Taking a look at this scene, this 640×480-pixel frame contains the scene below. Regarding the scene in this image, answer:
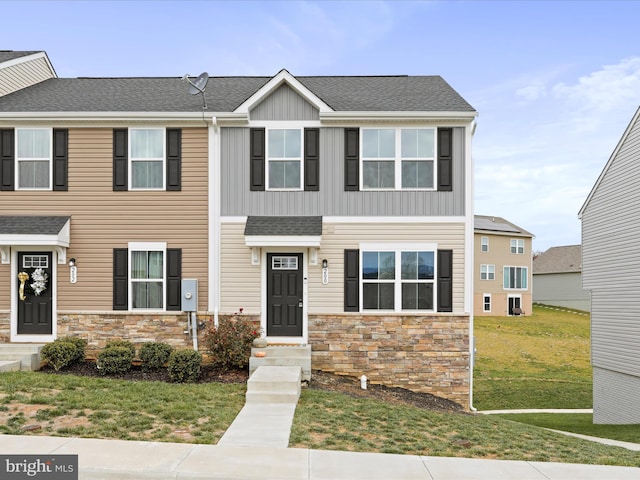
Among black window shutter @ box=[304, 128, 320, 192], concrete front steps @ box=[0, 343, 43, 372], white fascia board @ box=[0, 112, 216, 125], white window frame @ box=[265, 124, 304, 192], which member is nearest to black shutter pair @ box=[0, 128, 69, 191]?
white fascia board @ box=[0, 112, 216, 125]

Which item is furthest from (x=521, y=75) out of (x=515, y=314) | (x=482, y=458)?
(x=515, y=314)

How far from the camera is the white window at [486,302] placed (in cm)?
3917

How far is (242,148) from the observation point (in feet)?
41.6

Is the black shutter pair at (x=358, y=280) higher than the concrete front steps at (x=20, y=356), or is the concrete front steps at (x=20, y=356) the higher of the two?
the black shutter pair at (x=358, y=280)

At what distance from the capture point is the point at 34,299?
12.8 meters

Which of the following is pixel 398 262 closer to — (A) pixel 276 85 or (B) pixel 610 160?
(A) pixel 276 85

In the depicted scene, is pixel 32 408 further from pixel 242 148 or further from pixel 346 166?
pixel 346 166

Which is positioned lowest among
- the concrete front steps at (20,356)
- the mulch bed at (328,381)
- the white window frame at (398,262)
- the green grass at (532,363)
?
the green grass at (532,363)

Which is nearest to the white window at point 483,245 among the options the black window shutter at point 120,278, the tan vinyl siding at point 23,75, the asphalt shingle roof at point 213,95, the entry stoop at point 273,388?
the asphalt shingle roof at point 213,95

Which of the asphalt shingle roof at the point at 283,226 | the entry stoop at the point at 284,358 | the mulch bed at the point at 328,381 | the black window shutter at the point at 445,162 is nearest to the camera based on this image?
the mulch bed at the point at 328,381

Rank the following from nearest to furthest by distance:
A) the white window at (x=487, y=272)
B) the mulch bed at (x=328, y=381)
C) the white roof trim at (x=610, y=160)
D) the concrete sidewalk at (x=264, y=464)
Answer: the concrete sidewalk at (x=264, y=464) → the mulch bed at (x=328, y=381) → the white roof trim at (x=610, y=160) → the white window at (x=487, y=272)

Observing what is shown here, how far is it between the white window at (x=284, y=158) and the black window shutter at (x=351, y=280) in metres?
2.13

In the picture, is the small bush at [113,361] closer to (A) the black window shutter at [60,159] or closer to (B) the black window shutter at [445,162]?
(A) the black window shutter at [60,159]

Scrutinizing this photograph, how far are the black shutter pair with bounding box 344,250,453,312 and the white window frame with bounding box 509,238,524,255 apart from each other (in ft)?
98.8
